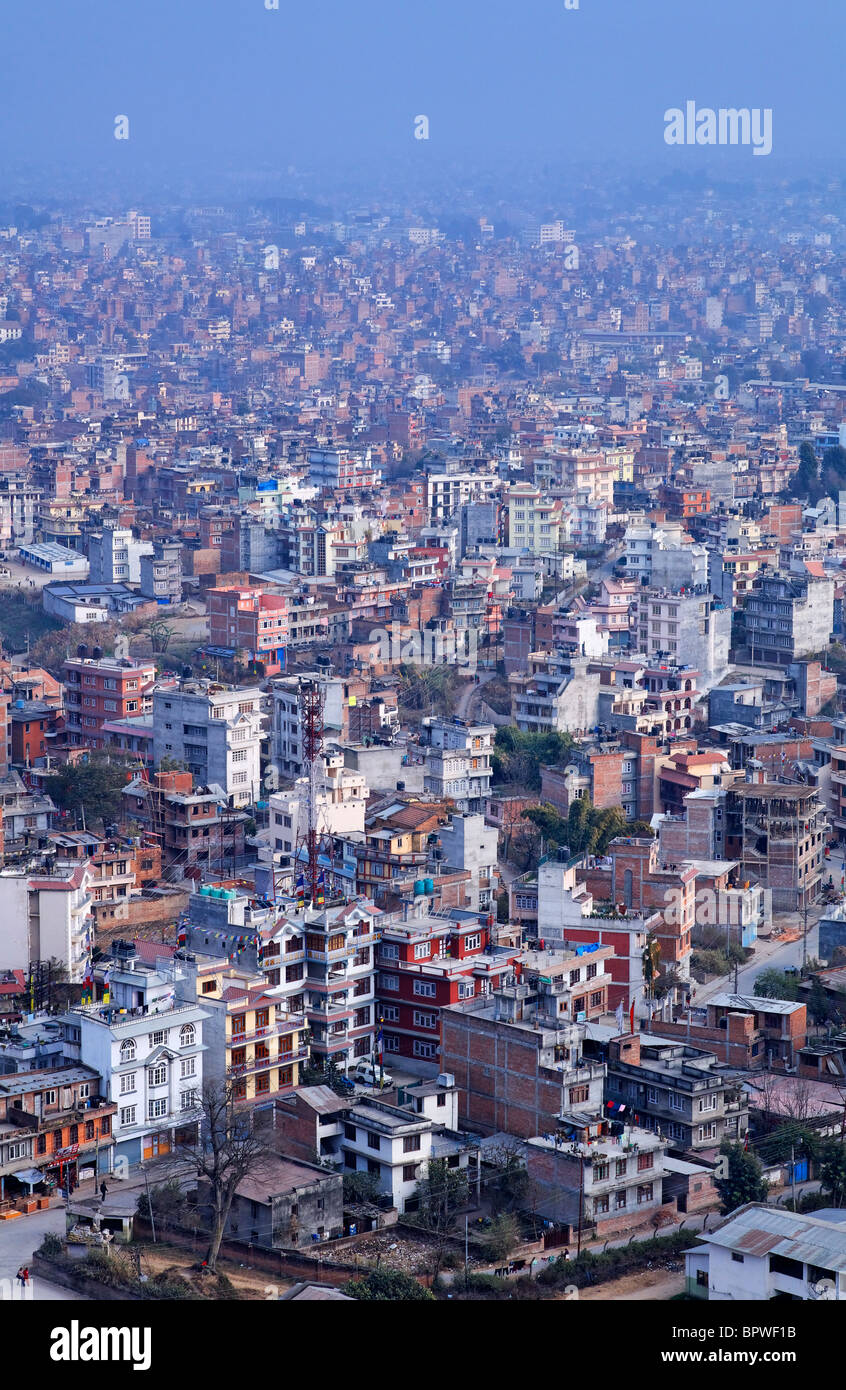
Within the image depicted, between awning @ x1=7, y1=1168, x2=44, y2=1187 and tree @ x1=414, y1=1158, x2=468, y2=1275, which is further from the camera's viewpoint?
awning @ x1=7, y1=1168, x2=44, y2=1187

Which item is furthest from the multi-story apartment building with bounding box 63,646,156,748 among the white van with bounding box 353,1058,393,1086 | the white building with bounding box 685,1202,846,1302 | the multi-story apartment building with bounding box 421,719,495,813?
the white building with bounding box 685,1202,846,1302

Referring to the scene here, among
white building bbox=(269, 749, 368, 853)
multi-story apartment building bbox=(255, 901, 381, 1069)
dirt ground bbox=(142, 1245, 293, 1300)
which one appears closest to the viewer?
dirt ground bbox=(142, 1245, 293, 1300)

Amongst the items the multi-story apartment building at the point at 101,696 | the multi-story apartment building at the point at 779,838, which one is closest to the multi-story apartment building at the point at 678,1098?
the multi-story apartment building at the point at 779,838

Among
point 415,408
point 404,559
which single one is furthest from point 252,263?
point 404,559

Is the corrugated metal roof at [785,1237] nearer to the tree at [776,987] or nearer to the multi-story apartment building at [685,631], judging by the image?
the tree at [776,987]

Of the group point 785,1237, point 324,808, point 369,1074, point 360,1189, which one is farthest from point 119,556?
point 785,1237

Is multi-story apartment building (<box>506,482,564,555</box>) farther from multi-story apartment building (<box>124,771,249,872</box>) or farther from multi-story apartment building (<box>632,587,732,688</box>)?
multi-story apartment building (<box>124,771,249,872</box>)

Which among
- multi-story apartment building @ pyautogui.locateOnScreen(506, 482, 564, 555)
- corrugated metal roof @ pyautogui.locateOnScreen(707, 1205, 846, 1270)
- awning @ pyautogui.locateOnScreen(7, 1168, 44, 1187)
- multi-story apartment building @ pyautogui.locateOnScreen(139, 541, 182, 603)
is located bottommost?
awning @ pyautogui.locateOnScreen(7, 1168, 44, 1187)

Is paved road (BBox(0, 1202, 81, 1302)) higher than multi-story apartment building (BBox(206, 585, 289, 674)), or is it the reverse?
multi-story apartment building (BBox(206, 585, 289, 674))
